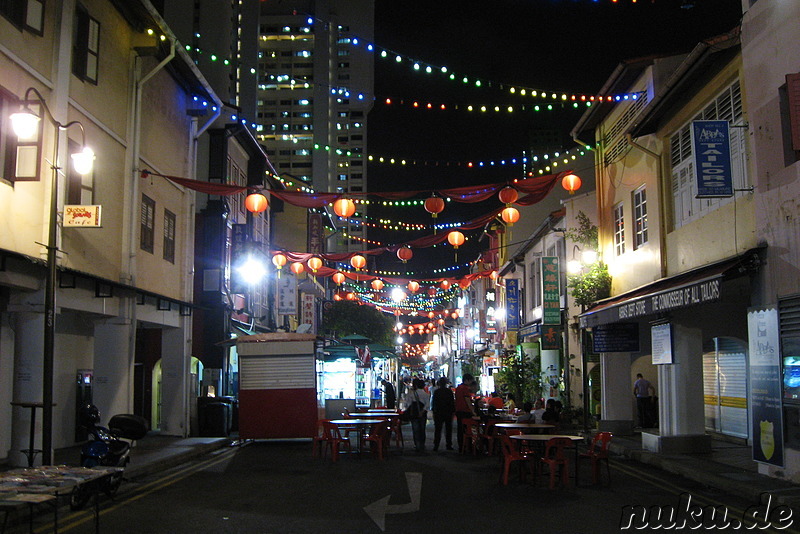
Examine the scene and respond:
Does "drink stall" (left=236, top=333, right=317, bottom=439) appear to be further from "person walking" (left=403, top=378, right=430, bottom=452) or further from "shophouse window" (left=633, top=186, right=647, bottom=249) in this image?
"shophouse window" (left=633, top=186, right=647, bottom=249)

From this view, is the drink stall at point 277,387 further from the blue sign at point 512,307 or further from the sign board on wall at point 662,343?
the blue sign at point 512,307

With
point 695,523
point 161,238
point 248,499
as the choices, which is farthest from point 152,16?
point 695,523

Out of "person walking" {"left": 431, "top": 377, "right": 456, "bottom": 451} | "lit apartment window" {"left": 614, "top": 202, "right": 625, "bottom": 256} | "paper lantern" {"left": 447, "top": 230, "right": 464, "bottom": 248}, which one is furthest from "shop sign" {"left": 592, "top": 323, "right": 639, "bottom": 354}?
"paper lantern" {"left": 447, "top": 230, "right": 464, "bottom": 248}

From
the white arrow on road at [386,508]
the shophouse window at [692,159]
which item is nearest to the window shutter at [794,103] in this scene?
the shophouse window at [692,159]

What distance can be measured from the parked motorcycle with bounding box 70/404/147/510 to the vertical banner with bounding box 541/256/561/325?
1812 cm

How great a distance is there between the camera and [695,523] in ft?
31.0

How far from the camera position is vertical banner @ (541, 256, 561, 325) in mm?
28172

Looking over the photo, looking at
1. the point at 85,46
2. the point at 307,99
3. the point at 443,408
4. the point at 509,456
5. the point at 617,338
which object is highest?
the point at 307,99


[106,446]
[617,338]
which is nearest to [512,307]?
[617,338]

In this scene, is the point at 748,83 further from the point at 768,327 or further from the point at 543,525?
the point at 543,525

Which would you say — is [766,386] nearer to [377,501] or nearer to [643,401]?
[377,501]

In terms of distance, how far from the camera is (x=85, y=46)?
1645 centimetres

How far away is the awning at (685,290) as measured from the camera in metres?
13.4

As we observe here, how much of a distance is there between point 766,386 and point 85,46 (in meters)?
14.6
